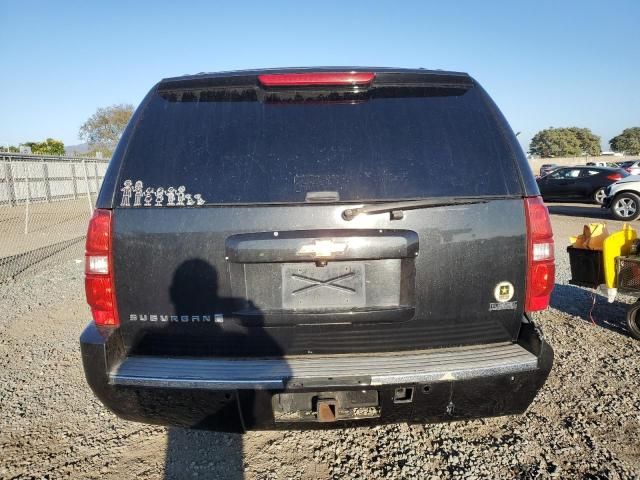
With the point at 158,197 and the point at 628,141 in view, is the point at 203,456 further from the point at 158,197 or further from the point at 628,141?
the point at 628,141

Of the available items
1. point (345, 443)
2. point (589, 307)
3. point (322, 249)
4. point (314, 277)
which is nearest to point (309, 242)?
point (322, 249)

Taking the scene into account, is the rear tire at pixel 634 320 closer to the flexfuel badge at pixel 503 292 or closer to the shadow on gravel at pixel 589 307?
the shadow on gravel at pixel 589 307

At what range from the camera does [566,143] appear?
87188mm

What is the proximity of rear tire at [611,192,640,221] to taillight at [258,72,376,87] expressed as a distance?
45.1ft

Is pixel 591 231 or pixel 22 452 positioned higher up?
pixel 591 231

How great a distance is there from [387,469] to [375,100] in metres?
1.91

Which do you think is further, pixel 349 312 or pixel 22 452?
pixel 22 452

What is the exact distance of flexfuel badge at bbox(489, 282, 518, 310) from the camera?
203cm

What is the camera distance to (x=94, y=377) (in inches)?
76.5

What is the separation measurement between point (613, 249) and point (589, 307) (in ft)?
3.69

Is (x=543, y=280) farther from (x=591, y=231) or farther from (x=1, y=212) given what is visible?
(x=1, y=212)

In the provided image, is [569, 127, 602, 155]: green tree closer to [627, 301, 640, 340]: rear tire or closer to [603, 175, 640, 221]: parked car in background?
[603, 175, 640, 221]: parked car in background

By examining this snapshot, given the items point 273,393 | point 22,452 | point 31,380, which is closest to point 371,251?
point 273,393

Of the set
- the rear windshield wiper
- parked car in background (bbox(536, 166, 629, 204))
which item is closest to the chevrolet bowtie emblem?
the rear windshield wiper
